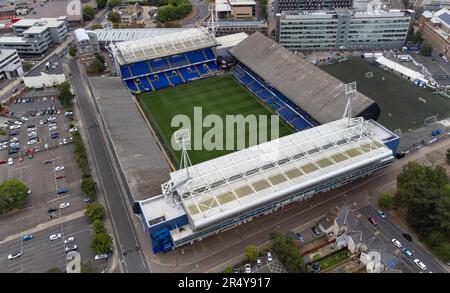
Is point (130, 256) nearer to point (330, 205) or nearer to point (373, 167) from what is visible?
point (330, 205)

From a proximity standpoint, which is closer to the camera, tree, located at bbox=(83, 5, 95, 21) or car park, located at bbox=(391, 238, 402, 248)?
car park, located at bbox=(391, 238, 402, 248)

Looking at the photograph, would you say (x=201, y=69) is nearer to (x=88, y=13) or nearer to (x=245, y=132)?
(x=245, y=132)

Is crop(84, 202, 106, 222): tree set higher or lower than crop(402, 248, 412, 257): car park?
higher

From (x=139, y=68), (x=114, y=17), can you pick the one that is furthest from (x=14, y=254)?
(x=114, y=17)

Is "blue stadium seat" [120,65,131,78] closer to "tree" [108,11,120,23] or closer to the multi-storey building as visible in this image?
"tree" [108,11,120,23]

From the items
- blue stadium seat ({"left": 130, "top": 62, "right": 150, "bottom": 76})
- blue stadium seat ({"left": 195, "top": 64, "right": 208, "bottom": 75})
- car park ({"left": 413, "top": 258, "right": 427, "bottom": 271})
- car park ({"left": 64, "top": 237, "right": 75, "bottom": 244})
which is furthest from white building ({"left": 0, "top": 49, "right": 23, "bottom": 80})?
car park ({"left": 413, "top": 258, "right": 427, "bottom": 271})

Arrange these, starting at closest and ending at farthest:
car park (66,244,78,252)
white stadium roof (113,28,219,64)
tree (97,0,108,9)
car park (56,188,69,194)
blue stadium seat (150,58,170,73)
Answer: car park (66,244,78,252) < car park (56,188,69,194) < white stadium roof (113,28,219,64) < blue stadium seat (150,58,170,73) < tree (97,0,108,9)

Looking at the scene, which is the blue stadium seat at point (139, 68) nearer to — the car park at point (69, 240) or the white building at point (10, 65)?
the white building at point (10, 65)
